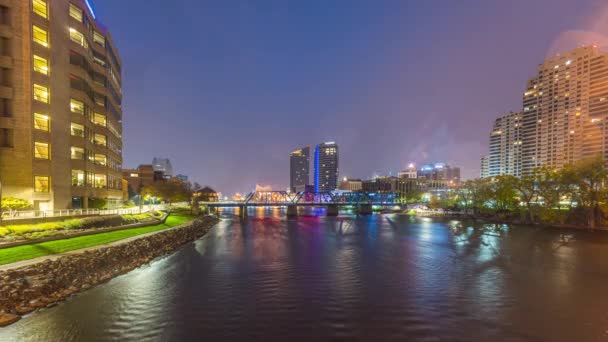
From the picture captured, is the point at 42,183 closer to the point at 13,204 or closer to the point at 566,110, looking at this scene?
the point at 13,204

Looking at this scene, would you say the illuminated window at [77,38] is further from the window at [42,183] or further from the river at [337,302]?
the river at [337,302]

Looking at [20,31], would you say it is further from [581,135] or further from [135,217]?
[581,135]

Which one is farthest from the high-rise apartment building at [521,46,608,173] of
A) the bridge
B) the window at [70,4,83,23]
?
the window at [70,4,83,23]

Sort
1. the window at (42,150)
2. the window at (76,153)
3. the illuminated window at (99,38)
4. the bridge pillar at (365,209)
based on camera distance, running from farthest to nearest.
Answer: the bridge pillar at (365,209) → the illuminated window at (99,38) → the window at (76,153) → the window at (42,150)

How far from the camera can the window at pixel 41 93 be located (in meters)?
38.4

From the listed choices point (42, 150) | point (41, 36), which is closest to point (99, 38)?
point (41, 36)

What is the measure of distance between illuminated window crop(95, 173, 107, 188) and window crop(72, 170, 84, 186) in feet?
18.1

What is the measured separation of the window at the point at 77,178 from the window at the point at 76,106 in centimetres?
1015

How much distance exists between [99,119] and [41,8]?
21.0 metres

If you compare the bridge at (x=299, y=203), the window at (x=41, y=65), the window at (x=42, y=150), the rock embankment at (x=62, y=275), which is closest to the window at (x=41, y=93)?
the window at (x=41, y=65)

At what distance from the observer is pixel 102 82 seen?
56.4 m

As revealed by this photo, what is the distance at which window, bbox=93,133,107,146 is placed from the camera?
54537mm

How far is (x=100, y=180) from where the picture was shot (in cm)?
5497

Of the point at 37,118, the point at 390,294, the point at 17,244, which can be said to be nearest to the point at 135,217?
the point at 37,118
